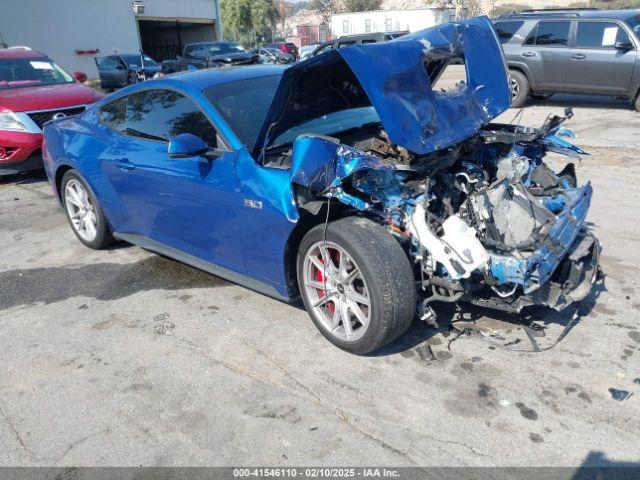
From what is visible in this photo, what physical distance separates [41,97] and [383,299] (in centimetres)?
728

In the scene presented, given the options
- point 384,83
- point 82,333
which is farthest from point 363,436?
point 82,333

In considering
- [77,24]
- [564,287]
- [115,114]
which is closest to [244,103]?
[115,114]

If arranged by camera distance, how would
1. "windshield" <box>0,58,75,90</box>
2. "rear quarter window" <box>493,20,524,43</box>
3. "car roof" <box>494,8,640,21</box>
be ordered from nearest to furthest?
"windshield" <box>0,58,75,90</box> → "car roof" <box>494,8,640,21</box> → "rear quarter window" <box>493,20,524,43</box>

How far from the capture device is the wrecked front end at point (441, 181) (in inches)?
122

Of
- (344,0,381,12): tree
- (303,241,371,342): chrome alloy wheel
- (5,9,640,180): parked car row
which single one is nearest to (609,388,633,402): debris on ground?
(303,241,371,342): chrome alloy wheel

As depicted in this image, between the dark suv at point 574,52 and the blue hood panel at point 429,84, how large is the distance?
7.15 m

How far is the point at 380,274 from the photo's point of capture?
306 centimetres

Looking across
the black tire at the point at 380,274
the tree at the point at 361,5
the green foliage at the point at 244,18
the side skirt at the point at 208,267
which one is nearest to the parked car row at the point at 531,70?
the side skirt at the point at 208,267

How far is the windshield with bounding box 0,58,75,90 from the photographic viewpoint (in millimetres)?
8812

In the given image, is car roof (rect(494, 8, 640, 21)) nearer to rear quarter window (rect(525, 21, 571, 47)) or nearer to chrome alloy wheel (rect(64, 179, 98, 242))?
rear quarter window (rect(525, 21, 571, 47))

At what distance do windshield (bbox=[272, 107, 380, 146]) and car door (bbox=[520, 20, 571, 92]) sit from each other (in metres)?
8.33

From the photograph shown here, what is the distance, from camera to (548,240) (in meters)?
3.13

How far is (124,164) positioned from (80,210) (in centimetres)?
123

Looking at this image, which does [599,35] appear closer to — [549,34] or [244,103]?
[549,34]
